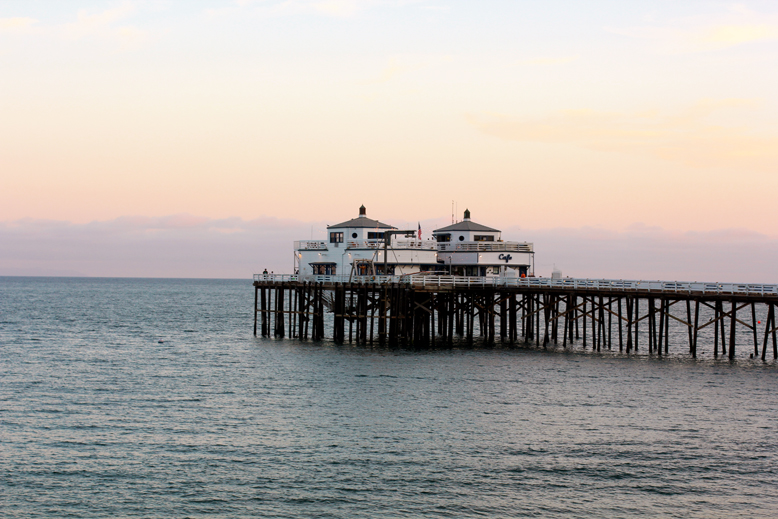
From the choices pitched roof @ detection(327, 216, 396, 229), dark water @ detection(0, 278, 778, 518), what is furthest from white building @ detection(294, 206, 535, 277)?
dark water @ detection(0, 278, 778, 518)

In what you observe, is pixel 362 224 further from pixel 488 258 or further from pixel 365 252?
pixel 488 258

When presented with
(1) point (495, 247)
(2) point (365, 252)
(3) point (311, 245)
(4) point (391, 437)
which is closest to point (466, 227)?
(1) point (495, 247)

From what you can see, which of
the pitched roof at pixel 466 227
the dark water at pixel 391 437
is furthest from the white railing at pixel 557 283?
the pitched roof at pixel 466 227

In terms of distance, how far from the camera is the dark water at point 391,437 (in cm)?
2786

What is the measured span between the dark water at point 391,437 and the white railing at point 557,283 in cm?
527

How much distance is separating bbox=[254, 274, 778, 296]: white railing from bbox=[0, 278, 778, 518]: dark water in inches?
207

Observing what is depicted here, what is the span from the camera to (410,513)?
26.8 metres

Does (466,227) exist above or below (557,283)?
above

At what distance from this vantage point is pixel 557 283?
64.1m

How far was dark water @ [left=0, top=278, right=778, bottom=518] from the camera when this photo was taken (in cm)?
2786

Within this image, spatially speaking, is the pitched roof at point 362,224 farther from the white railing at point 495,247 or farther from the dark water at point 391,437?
the dark water at point 391,437

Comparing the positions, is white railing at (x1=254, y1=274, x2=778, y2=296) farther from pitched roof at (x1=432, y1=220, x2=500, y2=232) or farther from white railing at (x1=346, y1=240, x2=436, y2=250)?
pitched roof at (x1=432, y1=220, x2=500, y2=232)

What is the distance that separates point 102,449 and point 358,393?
15599 mm

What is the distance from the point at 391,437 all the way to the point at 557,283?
3211cm
